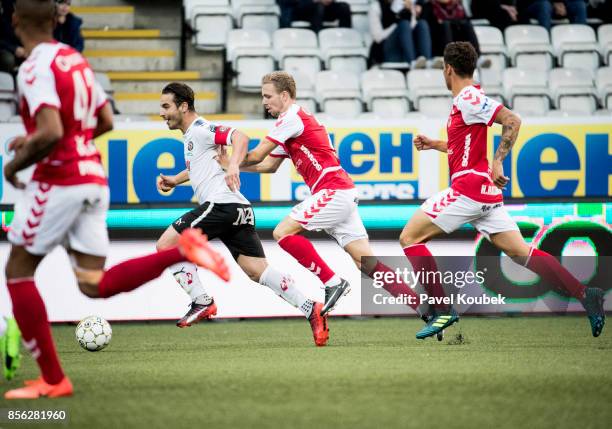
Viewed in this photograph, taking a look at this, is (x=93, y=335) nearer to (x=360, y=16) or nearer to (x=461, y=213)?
(x=461, y=213)

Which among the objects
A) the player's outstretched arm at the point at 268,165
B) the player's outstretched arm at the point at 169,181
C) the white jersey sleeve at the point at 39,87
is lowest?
the player's outstretched arm at the point at 169,181

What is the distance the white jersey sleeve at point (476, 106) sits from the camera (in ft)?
26.1

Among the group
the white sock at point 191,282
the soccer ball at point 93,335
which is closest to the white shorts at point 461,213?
the white sock at point 191,282

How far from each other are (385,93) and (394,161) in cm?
241

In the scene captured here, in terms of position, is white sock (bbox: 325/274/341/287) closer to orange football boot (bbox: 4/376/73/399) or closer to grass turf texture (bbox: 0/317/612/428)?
grass turf texture (bbox: 0/317/612/428)

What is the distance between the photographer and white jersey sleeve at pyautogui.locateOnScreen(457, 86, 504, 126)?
7.95 metres

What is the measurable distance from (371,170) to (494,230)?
10.1ft

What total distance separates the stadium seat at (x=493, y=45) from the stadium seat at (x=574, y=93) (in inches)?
35.7

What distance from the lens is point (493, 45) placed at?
14.9 meters

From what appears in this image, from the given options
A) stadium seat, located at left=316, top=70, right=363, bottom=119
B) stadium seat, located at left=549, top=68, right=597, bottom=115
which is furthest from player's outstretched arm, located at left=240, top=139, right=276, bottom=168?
stadium seat, located at left=549, top=68, right=597, bottom=115

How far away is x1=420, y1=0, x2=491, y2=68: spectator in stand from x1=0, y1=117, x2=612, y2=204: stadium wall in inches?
129

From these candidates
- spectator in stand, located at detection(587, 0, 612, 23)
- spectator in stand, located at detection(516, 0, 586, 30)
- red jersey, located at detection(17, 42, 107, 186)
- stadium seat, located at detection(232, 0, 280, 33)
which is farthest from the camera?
spectator in stand, located at detection(587, 0, 612, 23)
